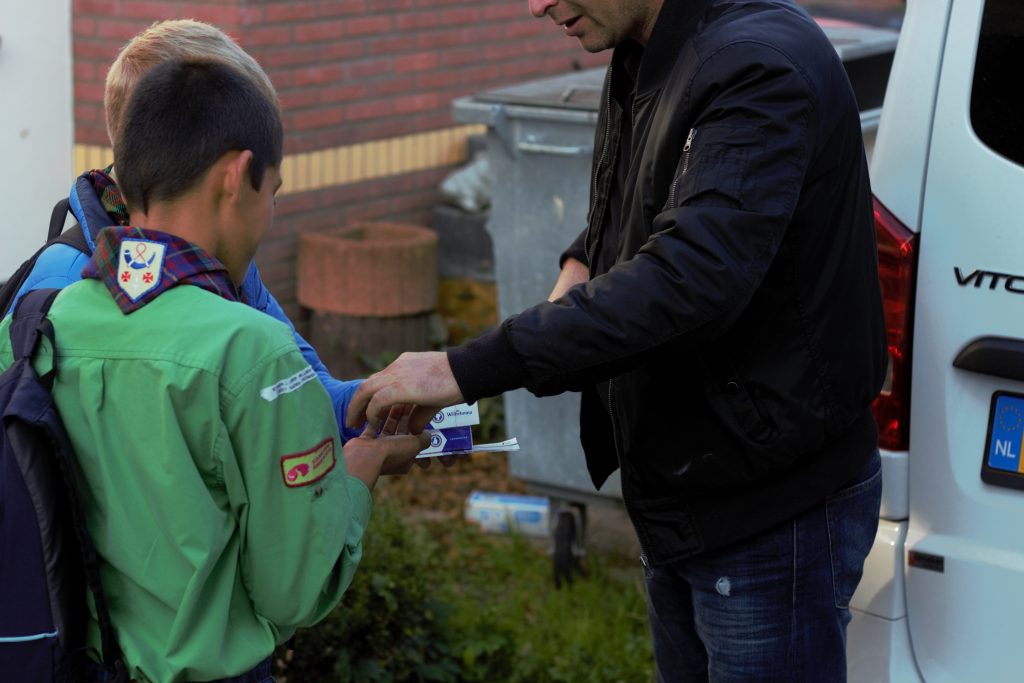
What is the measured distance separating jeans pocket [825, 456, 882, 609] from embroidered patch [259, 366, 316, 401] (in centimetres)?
106

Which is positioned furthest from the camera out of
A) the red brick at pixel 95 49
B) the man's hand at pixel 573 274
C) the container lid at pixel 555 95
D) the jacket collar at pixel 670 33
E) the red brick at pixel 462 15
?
the red brick at pixel 462 15

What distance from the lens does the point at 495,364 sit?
2.30 meters

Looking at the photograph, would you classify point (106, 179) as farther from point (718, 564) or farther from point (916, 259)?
point (916, 259)

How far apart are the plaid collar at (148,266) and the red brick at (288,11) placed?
4.23 m

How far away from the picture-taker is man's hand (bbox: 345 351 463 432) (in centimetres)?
232

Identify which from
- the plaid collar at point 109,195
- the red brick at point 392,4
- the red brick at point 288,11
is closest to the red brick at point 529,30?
the red brick at point 392,4

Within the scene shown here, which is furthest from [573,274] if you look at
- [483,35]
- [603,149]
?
[483,35]

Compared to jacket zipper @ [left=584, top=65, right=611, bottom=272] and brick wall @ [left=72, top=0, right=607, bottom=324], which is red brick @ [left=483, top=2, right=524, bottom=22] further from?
jacket zipper @ [left=584, top=65, right=611, bottom=272]

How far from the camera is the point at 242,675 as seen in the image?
81.0 inches

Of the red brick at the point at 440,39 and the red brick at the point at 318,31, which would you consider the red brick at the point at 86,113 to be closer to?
the red brick at the point at 318,31

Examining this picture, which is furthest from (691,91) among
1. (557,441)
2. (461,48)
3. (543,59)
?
(543,59)

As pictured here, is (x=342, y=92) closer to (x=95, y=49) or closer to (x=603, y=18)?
(x=95, y=49)

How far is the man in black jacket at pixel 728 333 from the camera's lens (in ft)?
7.25

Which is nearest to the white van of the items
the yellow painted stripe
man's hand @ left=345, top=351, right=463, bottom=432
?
man's hand @ left=345, top=351, right=463, bottom=432
